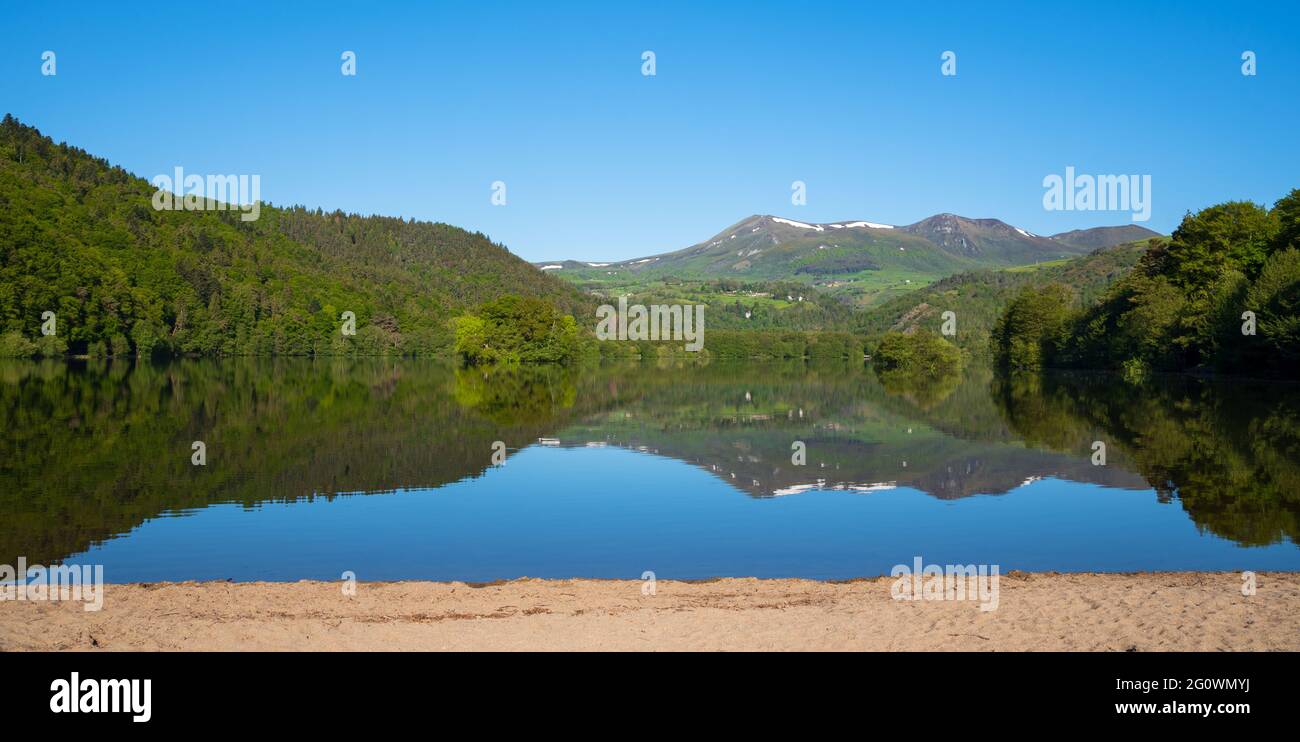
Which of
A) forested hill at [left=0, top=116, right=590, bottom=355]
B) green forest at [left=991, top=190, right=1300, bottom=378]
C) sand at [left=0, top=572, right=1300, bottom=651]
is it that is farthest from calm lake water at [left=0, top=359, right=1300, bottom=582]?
forested hill at [left=0, top=116, right=590, bottom=355]

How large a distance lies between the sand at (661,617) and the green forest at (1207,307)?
57769 millimetres

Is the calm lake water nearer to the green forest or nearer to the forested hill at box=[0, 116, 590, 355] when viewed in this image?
the green forest

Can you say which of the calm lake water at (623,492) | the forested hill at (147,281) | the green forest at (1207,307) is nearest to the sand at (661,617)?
the calm lake water at (623,492)

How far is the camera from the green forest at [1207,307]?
63.1m

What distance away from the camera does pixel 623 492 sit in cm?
2197

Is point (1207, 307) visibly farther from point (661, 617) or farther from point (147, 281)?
point (147, 281)

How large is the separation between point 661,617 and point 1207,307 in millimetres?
75745

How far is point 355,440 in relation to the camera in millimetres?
A: 30609

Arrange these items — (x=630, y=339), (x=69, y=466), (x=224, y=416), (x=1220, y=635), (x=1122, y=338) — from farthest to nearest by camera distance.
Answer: (x=630, y=339)
(x=1122, y=338)
(x=224, y=416)
(x=69, y=466)
(x=1220, y=635)
